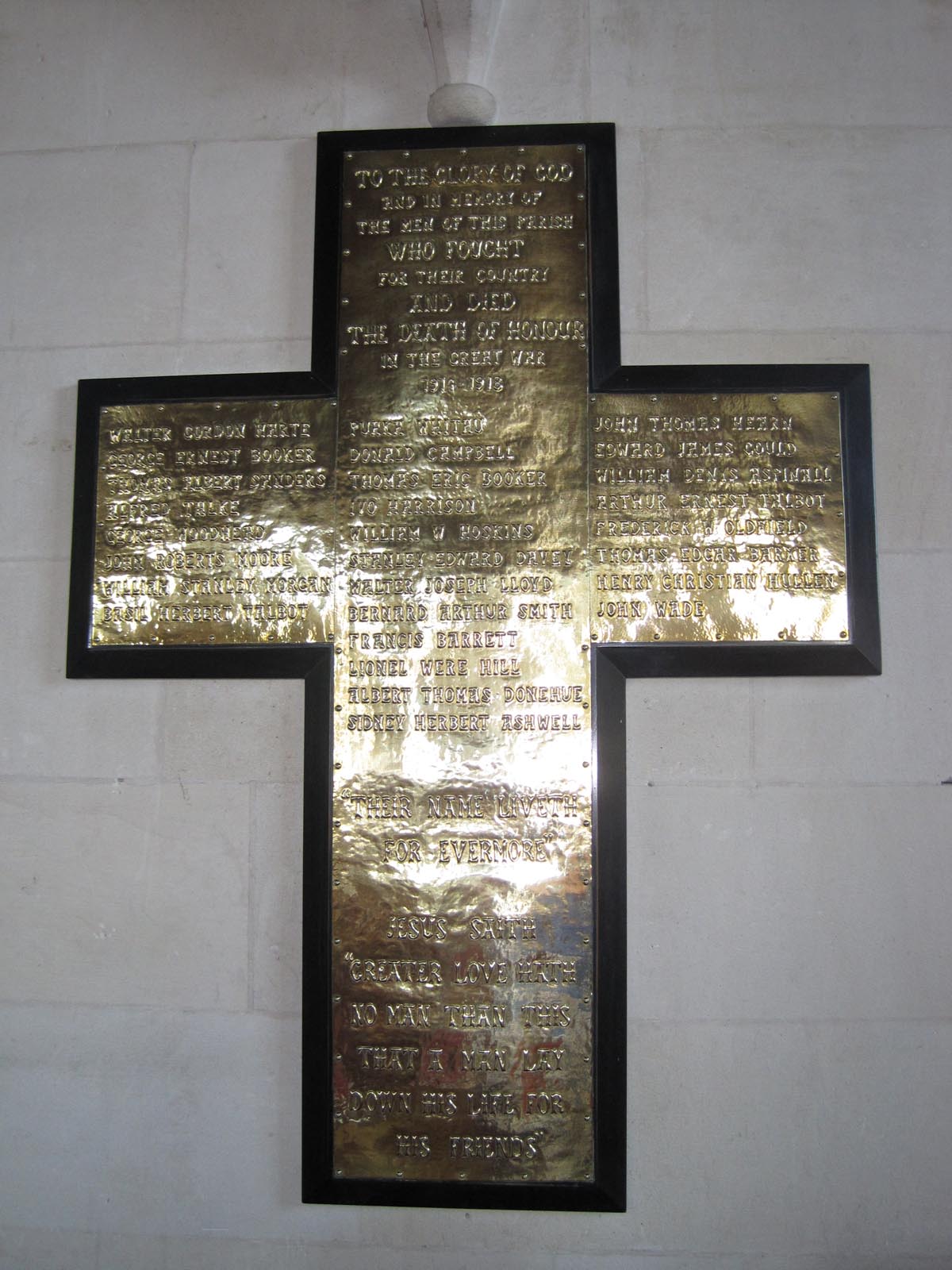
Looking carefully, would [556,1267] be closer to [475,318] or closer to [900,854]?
[900,854]

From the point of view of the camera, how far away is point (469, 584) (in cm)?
205

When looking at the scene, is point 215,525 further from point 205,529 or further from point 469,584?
point 469,584

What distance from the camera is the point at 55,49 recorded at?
7.70 feet

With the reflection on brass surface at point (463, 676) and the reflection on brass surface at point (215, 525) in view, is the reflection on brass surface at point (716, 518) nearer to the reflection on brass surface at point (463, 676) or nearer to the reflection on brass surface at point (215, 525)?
the reflection on brass surface at point (463, 676)

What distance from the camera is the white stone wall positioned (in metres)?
1.98

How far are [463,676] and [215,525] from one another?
720 millimetres

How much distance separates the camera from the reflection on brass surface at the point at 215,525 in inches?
82.4

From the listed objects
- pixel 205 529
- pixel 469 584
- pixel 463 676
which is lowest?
pixel 463 676

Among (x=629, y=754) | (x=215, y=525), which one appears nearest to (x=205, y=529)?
(x=215, y=525)

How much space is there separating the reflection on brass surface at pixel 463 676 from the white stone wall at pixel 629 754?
161mm

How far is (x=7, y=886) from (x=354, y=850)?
0.90 metres

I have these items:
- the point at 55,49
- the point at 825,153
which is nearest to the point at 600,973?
the point at 825,153

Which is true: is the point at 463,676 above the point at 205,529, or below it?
below

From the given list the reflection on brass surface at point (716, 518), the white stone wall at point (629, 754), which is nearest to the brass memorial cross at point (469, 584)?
the reflection on brass surface at point (716, 518)
